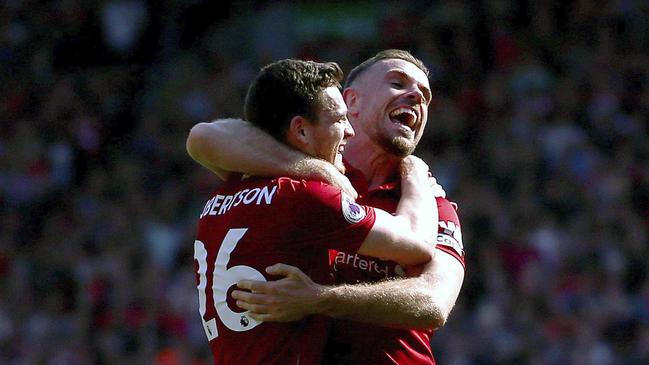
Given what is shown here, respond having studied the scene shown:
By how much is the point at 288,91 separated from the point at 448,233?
963 millimetres

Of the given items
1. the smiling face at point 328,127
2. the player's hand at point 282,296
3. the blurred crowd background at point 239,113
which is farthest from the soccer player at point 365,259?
the blurred crowd background at point 239,113

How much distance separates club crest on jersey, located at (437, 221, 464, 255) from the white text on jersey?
2.71 feet

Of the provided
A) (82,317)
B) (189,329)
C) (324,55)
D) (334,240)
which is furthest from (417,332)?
(324,55)

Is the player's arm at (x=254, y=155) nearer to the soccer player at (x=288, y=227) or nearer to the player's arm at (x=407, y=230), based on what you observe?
the soccer player at (x=288, y=227)

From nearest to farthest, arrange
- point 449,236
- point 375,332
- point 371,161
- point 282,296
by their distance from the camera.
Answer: point 282,296
point 375,332
point 449,236
point 371,161

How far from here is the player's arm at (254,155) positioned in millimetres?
4934

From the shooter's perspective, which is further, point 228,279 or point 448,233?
point 448,233

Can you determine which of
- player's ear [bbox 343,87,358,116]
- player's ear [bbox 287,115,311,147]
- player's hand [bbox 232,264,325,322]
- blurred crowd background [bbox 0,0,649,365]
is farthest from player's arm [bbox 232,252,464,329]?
blurred crowd background [bbox 0,0,649,365]

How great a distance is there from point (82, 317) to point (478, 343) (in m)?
3.75

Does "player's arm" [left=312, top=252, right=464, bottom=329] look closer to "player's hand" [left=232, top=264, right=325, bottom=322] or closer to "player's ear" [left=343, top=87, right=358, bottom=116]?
"player's hand" [left=232, top=264, right=325, bottom=322]

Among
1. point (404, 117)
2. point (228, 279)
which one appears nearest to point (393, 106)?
point (404, 117)

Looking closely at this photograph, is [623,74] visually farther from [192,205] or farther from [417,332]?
[417,332]

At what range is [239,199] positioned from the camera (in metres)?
4.96

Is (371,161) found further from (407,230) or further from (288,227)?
(288,227)
